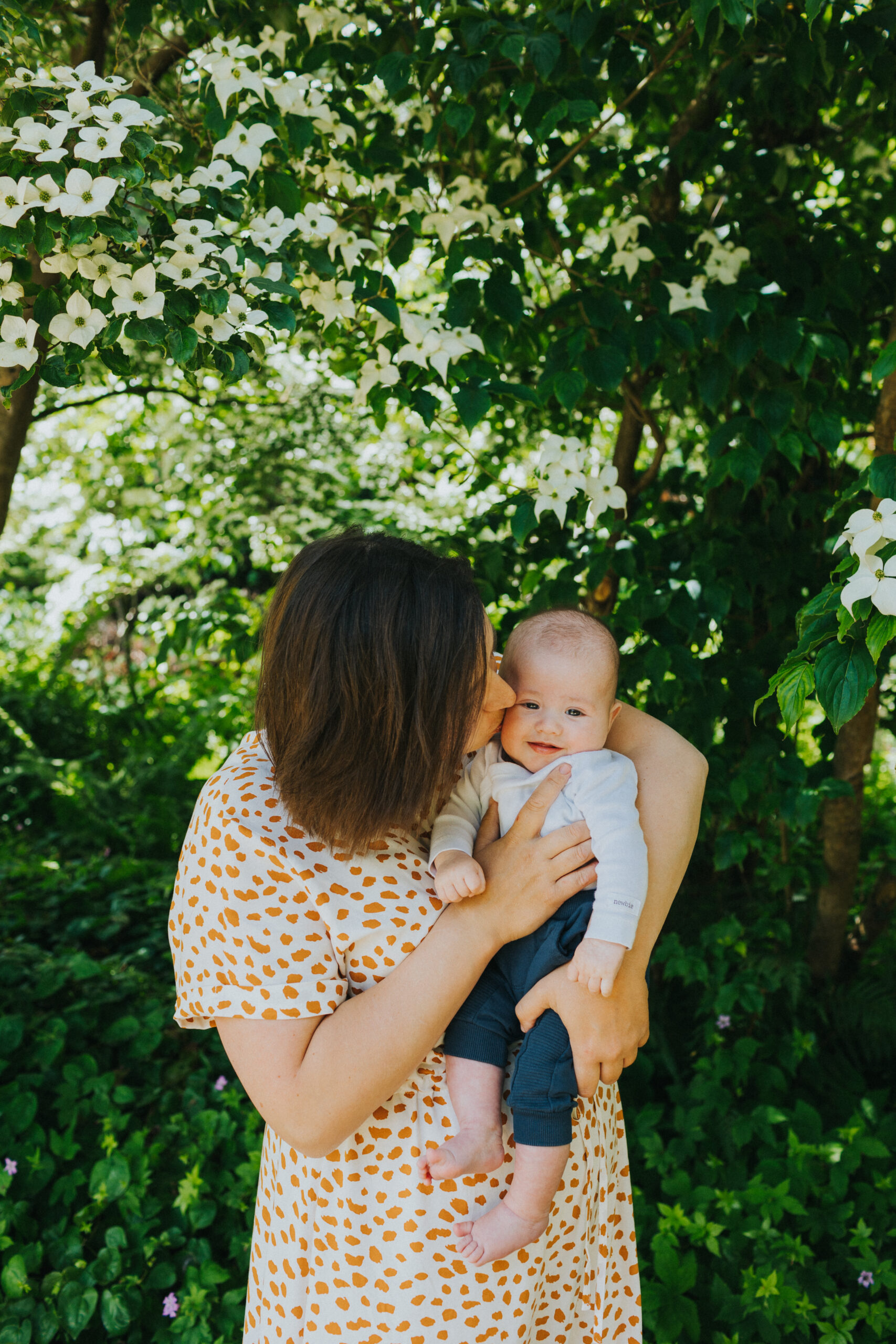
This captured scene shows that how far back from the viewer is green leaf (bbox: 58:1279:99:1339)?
2086mm

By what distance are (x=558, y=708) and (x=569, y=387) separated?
85 cm

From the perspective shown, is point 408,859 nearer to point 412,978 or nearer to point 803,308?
point 412,978

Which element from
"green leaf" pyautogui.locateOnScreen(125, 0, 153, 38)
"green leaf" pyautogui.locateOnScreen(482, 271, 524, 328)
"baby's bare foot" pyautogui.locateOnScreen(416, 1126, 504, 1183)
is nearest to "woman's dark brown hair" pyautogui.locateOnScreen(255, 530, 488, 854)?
"baby's bare foot" pyautogui.locateOnScreen(416, 1126, 504, 1183)

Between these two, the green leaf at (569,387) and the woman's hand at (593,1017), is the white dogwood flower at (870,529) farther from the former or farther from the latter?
the green leaf at (569,387)

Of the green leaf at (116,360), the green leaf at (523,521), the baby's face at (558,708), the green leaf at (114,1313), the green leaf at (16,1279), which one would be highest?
the green leaf at (116,360)

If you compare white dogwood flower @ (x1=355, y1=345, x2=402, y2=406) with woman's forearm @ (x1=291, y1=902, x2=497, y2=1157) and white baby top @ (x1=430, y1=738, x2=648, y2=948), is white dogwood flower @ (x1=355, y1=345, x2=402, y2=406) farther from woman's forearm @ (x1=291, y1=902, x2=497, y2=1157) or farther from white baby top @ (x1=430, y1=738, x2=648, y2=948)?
woman's forearm @ (x1=291, y1=902, x2=497, y2=1157)

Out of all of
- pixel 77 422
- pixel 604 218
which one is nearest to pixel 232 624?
pixel 604 218

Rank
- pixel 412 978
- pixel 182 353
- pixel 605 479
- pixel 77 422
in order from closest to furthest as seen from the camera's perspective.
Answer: pixel 412 978 < pixel 182 353 < pixel 605 479 < pixel 77 422

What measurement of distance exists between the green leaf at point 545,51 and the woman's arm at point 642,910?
3.82 ft

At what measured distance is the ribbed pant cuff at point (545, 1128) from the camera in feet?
3.77

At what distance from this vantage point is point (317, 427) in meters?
3.74

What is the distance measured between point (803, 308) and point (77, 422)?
3.69 metres

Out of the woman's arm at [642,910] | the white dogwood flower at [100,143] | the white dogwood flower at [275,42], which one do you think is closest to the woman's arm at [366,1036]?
the woman's arm at [642,910]

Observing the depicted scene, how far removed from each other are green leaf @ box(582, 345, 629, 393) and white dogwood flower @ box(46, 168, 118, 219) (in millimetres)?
1013
